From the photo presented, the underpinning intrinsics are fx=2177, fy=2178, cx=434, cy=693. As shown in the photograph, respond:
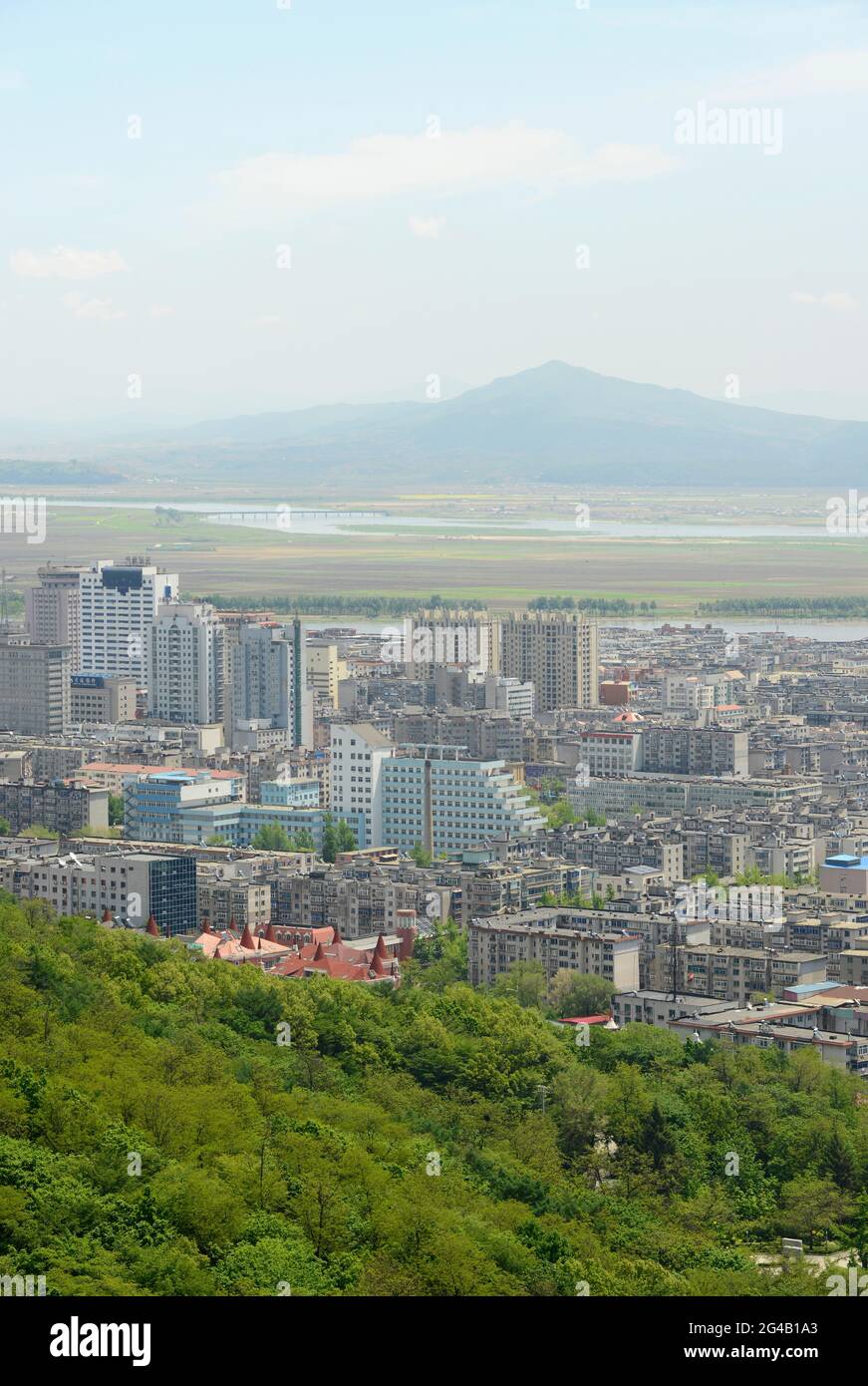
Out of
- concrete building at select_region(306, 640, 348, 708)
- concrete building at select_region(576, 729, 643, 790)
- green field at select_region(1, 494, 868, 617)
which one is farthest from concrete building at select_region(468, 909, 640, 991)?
green field at select_region(1, 494, 868, 617)

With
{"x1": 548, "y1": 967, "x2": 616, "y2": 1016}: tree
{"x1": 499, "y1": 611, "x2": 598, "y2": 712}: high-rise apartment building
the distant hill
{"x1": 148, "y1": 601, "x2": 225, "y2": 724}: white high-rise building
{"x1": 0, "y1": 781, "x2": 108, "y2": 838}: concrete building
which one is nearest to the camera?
{"x1": 548, "y1": 967, "x2": 616, "y2": 1016}: tree

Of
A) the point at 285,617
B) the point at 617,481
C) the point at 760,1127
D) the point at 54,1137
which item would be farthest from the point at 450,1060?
the point at 617,481

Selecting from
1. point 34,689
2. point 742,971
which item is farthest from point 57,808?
point 742,971

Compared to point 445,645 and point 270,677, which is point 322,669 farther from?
point 445,645

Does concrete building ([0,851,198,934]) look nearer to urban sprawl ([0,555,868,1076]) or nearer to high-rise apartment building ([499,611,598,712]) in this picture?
urban sprawl ([0,555,868,1076])

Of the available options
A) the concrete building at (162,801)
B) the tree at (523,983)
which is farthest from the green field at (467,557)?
the tree at (523,983)

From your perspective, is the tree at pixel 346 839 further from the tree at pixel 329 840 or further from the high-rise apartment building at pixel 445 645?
the high-rise apartment building at pixel 445 645
